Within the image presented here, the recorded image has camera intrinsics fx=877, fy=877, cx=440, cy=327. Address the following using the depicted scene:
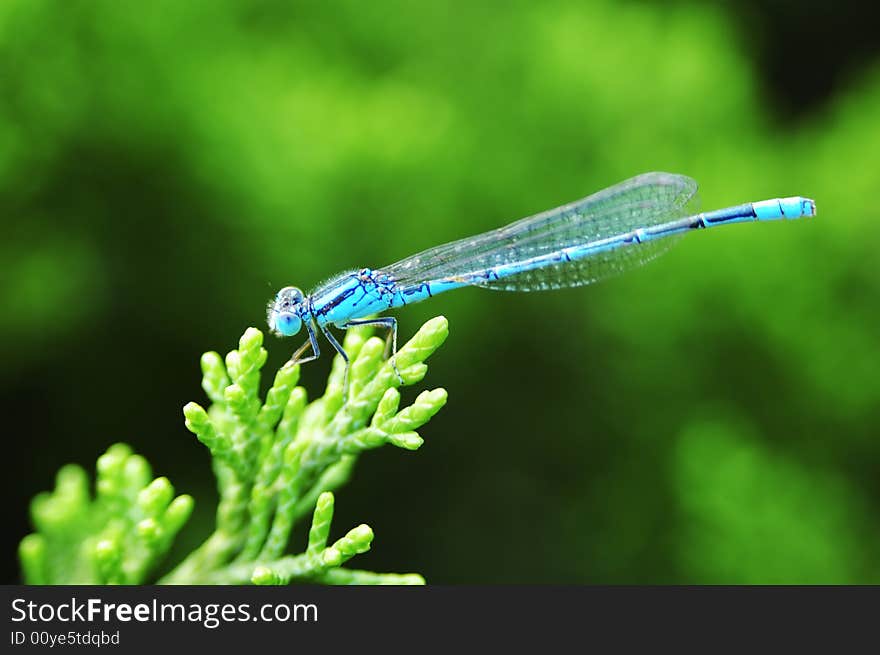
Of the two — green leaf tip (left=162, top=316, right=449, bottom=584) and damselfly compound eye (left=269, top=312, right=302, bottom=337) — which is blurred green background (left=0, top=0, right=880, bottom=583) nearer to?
damselfly compound eye (left=269, top=312, right=302, bottom=337)

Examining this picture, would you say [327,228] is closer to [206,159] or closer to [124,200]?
[206,159]

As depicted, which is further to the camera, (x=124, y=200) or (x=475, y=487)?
(x=475, y=487)

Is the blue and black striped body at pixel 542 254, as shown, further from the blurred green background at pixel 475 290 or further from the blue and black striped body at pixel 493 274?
the blurred green background at pixel 475 290

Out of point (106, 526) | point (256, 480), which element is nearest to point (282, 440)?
point (256, 480)

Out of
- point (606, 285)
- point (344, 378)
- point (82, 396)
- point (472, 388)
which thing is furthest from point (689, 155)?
point (82, 396)

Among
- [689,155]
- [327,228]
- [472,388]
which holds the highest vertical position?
[689,155]

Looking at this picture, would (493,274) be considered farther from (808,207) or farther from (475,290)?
(808,207)

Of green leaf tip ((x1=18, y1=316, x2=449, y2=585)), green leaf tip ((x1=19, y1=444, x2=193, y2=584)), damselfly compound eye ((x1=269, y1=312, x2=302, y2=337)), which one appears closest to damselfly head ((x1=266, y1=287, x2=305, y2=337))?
damselfly compound eye ((x1=269, y1=312, x2=302, y2=337))

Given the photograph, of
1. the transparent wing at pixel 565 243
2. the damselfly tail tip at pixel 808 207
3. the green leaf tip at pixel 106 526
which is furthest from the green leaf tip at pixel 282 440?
the damselfly tail tip at pixel 808 207
